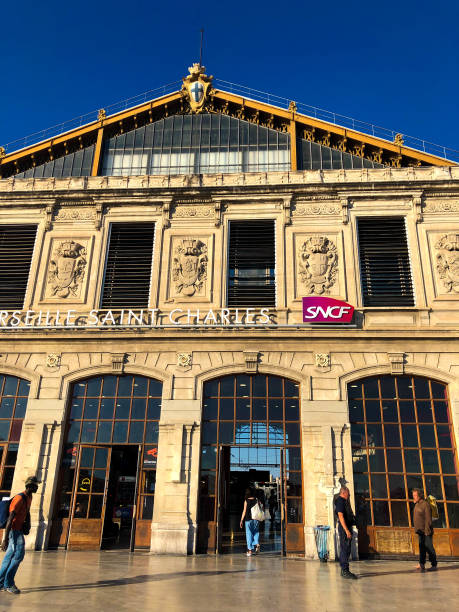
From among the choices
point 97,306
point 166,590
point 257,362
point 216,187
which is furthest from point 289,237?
point 166,590

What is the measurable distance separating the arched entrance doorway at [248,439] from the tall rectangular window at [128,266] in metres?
4.87

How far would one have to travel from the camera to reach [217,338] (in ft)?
56.3

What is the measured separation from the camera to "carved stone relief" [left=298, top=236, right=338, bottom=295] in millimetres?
18156

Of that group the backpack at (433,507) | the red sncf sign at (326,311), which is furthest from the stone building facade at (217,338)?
→ the backpack at (433,507)

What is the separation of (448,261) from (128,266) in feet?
41.4

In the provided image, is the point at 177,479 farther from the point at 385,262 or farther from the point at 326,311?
the point at 385,262

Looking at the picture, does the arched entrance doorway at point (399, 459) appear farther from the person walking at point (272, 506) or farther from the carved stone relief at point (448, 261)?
the person walking at point (272, 506)

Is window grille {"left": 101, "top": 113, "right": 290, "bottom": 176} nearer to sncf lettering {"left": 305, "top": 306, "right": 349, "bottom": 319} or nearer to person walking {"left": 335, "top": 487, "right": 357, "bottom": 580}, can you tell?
sncf lettering {"left": 305, "top": 306, "right": 349, "bottom": 319}

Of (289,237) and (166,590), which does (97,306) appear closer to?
(289,237)

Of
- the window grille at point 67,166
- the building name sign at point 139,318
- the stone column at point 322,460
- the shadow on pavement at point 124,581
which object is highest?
the window grille at point 67,166

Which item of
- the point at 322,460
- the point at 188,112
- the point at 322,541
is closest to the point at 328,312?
the point at 322,460

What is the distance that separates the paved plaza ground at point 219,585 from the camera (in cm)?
816

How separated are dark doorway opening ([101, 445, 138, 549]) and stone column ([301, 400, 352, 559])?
5.93 meters

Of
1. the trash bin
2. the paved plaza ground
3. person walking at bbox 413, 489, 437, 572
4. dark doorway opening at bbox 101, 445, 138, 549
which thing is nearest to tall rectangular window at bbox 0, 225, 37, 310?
dark doorway opening at bbox 101, 445, 138, 549
